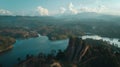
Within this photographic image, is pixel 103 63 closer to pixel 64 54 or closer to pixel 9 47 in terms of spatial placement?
pixel 64 54

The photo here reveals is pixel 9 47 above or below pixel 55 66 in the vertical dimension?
below

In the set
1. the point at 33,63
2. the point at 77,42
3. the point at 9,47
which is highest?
the point at 77,42

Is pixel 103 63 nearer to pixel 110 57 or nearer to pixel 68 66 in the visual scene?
pixel 110 57

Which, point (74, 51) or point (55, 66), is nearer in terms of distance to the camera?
point (55, 66)

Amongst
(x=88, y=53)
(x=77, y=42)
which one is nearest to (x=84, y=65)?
(x=88, y=53)

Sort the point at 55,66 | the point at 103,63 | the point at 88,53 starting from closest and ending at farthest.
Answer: the point at 55,66, the point at 103,63, the point at 88,53

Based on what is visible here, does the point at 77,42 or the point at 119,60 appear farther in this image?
the point at 77,42

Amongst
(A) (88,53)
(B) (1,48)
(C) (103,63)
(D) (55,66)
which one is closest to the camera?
(D) (55,66)

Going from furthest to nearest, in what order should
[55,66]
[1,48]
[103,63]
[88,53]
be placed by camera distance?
1. [1,48]
2. [88,53]
3. [103,63]
4. [55,66]

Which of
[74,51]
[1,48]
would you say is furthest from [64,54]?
[1,48]
